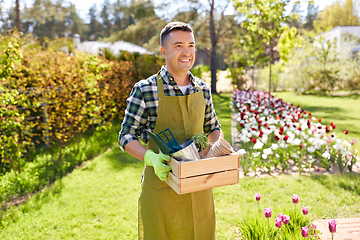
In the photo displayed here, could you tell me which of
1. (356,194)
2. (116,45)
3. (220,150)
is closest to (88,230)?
(220,150)

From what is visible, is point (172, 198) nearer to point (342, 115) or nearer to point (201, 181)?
point (201, 181)

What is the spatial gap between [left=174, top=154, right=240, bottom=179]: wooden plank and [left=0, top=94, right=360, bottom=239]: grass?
4.59 ft

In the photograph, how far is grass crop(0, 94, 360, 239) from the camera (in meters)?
2.86

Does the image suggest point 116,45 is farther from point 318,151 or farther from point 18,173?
point 318,151

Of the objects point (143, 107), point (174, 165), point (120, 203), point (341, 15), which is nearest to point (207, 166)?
point (174, 165)

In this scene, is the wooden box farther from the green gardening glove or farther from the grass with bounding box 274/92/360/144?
the grass with bounding box 274/92/360/144

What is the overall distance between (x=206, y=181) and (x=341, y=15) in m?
45.2

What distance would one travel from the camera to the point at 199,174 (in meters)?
1.30

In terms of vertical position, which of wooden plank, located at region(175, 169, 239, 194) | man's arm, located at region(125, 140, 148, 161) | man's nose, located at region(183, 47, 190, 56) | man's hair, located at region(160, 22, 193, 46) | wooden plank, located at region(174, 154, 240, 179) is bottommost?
wooden plank, located at region(175, 169, 239, 194)

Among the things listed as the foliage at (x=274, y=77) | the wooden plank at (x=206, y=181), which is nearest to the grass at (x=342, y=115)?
the foliage at (x=274, y=77)

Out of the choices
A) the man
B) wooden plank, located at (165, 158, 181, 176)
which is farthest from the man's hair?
wooden plank, located at (165, 158, 181, 176)

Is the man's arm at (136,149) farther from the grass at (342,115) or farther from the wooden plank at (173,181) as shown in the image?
the grass at (342,115)

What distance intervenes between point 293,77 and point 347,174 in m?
13.3

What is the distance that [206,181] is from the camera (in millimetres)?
1318
